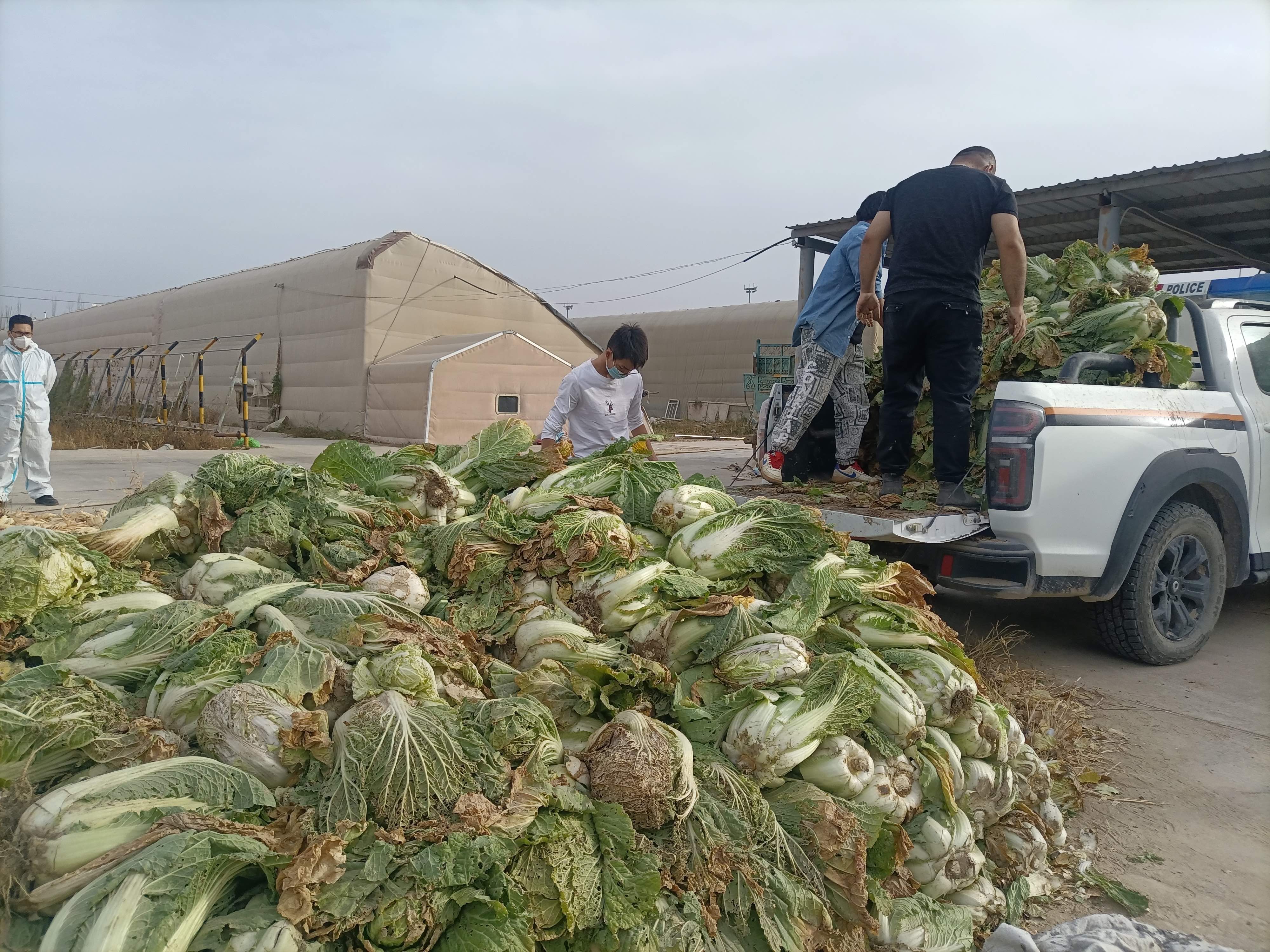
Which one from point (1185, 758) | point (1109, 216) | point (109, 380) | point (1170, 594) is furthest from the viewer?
point (109, 380)

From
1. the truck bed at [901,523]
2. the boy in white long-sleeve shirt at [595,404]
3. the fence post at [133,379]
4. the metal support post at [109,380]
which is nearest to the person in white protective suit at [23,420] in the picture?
the boy in white long-sleeve shirt at [595,404]

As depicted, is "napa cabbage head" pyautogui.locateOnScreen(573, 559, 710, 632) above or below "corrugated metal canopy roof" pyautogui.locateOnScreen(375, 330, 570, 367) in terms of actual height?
below

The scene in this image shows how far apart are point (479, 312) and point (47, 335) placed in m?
28.8

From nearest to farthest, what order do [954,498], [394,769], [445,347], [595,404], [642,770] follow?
1. [394,769]
2. [642,770]
3. [954,498]
4. [595,404]
5. [445,347]

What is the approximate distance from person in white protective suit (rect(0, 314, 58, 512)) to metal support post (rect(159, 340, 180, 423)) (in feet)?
44.6

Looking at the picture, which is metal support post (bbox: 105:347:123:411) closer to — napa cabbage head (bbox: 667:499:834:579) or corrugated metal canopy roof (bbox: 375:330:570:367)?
corrugated metal canopy roof (bbox: 375:330:570:367)

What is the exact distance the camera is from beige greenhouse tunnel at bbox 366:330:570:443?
19219 mm

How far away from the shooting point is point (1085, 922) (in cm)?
A: 282

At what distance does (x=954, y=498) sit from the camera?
5.02m

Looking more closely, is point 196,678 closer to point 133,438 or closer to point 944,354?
point 944,354

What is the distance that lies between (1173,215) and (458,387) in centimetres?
1426

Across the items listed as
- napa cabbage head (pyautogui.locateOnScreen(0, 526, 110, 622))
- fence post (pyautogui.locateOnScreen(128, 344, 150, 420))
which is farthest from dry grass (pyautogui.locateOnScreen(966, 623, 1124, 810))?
fence post (pyautogui.locateOnScreen(128, 344, 150, 420))

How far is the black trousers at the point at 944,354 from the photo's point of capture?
5047mm

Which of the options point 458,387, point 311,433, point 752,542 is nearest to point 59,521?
point 752,542
